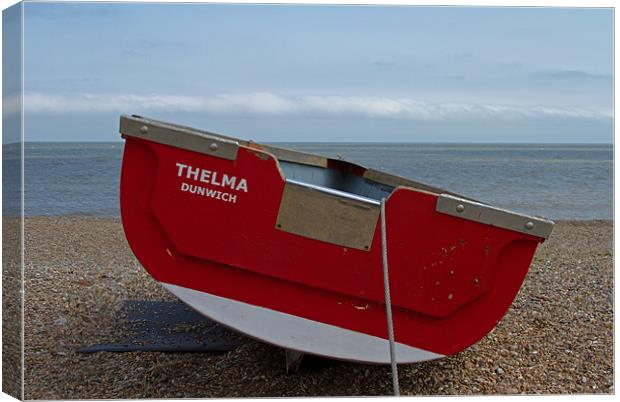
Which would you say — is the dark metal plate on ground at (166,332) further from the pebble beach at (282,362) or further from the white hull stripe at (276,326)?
the white hull stripe at (276,326)

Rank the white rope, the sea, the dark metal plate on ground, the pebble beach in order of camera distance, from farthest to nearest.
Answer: the sea
the dark metal plate on ground
the pebble beach
the white rope

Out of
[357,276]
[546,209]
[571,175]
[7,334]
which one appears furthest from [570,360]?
[571,175]

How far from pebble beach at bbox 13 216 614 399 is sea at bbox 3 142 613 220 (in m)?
0.78

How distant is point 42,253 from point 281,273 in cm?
478

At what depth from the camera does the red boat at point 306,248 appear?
3719mm

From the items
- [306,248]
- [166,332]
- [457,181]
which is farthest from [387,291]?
[457,181]

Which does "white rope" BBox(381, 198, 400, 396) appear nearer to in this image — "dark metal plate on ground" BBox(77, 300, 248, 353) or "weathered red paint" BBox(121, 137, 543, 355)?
"weathered red paint" BBox(121, 137, 543, 355)

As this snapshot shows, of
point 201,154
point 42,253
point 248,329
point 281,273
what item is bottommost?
point 42,253

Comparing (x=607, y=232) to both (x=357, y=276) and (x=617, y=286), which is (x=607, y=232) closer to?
(x=617, y=286)

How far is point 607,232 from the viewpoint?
10078 mm

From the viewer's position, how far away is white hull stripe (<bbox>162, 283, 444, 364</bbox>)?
384cm

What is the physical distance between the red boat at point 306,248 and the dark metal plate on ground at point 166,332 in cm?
97

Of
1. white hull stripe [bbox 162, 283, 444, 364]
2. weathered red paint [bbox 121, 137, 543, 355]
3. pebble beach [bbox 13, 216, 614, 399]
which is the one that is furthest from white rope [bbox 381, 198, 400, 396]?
pebble beach [bbox 13, 216, 614, 399]

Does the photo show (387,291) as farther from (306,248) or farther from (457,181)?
(457,181)
